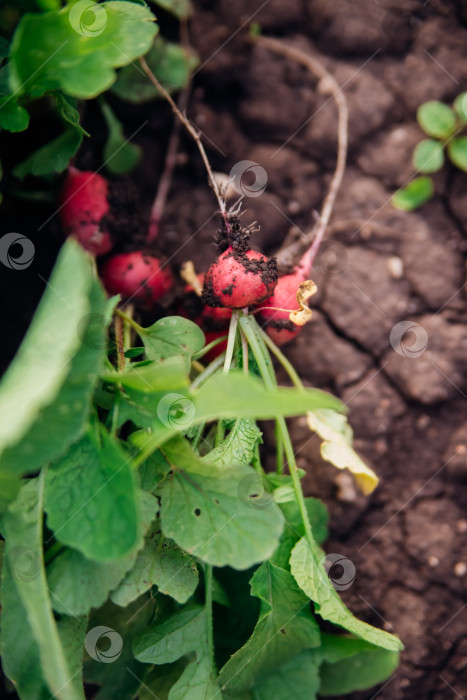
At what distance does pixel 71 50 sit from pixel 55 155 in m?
0.33

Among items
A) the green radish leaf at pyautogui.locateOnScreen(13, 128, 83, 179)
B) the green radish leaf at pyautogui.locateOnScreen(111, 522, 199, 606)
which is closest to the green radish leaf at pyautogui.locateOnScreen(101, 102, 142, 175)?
the green radish leaf at pyautogui.locateOnScreen(13, 128, 83, 179)

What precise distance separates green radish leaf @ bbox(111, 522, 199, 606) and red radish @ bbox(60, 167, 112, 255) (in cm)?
75

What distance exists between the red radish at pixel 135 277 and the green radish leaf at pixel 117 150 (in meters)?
0.32

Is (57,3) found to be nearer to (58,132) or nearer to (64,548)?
(58,132)

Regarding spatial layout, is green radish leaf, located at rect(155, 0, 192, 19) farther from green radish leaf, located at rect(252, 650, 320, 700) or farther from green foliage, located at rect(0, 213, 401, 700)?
green radish leaf, located at rect(252, 650, 320, 700)

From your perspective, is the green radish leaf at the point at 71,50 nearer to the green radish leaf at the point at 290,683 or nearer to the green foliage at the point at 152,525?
the green foliage at the point at 152,525

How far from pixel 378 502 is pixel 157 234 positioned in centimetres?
105

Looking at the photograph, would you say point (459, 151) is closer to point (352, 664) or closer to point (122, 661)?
point (352, 664)

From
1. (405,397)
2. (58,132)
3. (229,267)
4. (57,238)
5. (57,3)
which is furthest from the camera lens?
(405,397)

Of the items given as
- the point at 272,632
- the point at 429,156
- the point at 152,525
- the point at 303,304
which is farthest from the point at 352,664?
the point at 429,156

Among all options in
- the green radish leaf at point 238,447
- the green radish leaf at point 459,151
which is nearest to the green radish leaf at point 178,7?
the green radish leaf at point 459,151

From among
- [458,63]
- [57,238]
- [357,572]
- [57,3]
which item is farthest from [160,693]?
[458,63]

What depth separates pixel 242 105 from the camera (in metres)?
1.68

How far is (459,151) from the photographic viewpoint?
1608 millimetres
